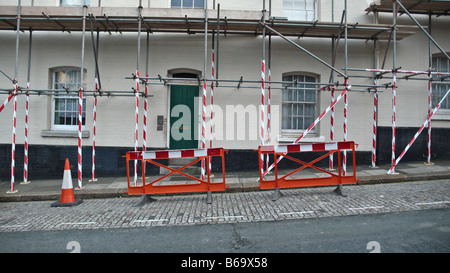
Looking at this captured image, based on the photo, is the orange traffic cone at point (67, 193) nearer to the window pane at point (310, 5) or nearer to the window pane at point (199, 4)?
the window pane at point (199, 4)

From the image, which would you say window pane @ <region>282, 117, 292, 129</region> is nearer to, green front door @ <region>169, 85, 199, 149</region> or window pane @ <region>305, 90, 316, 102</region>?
window pane @ <region>305, 90, 316, 102</region>

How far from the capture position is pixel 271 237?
166 inches

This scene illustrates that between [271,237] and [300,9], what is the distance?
8.22 meters

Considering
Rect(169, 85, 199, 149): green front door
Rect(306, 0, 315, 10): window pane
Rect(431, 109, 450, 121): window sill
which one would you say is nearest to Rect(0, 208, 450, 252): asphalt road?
Rect(169, 85, 199, 149): green front door

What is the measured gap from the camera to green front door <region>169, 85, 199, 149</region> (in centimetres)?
941

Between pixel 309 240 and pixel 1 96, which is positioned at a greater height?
pixel 1 96

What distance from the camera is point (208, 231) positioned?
4.56 m

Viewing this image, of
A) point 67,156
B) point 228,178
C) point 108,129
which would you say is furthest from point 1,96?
point 228,178

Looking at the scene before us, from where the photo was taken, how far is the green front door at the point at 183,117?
941cm

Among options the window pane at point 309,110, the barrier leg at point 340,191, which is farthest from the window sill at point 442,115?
the barrier leg at point 340,191
